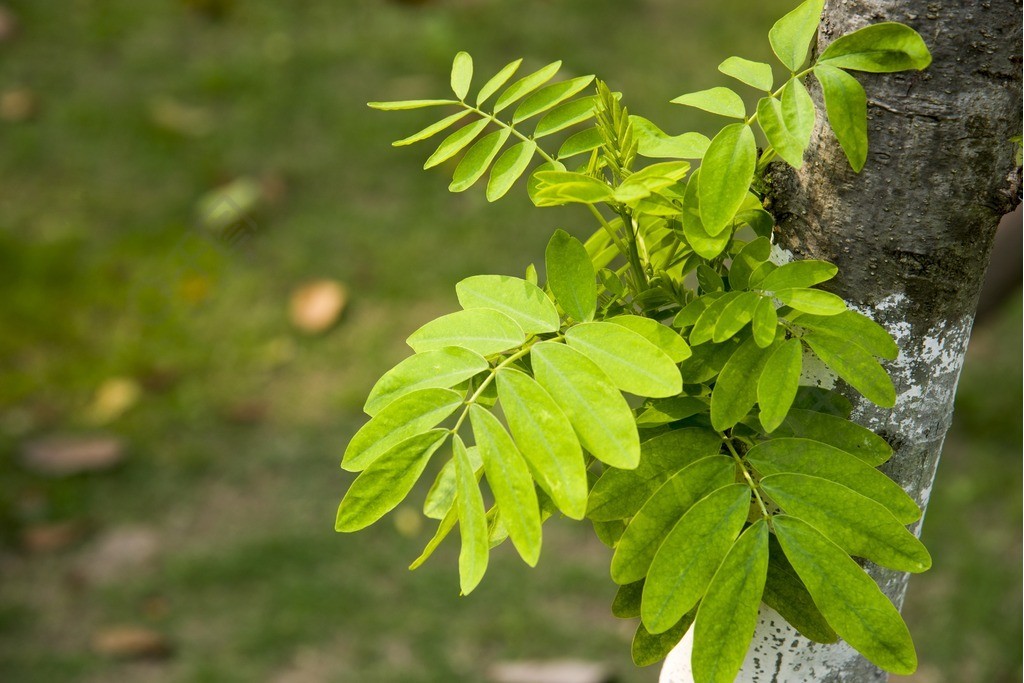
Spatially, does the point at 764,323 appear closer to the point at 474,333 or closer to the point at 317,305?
the point at 474,333

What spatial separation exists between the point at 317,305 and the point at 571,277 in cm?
250

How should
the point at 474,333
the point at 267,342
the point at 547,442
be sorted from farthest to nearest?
1. the point at 267,342
2. the point at 474,333
3. the point at 547,442

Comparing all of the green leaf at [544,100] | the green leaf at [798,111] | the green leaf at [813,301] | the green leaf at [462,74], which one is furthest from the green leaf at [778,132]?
the green leaf at [462,74]

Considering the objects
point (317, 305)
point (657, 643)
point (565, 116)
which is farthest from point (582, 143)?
point (317, 305)

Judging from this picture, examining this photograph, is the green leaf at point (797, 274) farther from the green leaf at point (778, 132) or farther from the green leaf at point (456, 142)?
the green leaf at point (456, 142)

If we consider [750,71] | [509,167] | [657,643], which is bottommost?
Result: [657,643]

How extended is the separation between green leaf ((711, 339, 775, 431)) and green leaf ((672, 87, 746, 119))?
0.71 ft

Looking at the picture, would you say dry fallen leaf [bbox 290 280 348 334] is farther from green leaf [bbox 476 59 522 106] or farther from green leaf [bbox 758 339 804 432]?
green leaf [bbox 758 339 804 432]

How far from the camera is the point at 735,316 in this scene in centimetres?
84

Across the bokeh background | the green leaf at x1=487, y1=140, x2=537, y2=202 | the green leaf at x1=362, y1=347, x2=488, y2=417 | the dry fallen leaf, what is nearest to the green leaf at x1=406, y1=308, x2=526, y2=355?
the green leaf at x1=362, y1=347, x2=488, y2=417

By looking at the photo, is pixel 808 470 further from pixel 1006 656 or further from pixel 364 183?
pixel 364 183

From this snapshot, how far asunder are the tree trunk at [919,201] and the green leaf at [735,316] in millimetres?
124

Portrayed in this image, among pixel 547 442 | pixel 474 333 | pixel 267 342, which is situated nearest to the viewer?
pixel 547 442

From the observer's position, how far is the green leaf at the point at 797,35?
86cm
